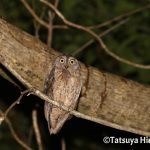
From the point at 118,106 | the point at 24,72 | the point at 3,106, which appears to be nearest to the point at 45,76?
A: the point at 24,72

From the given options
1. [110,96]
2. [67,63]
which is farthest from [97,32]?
[110,96]

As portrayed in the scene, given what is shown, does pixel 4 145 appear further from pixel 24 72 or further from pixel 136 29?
pixel 24 72

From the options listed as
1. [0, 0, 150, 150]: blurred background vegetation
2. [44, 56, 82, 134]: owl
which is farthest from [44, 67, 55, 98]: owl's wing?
[0, 0, 150, 150]: blurred background vegetation

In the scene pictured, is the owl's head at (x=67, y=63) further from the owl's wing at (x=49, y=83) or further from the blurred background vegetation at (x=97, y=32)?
the blurred background vegetation at (x=97, y=32)

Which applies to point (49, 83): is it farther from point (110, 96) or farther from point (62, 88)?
point (110, 96)

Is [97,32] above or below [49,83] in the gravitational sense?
above

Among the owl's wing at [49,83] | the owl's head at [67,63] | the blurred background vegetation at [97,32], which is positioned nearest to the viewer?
the owl's wing at [49,83]

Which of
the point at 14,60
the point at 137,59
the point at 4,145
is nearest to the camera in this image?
the point at 14,60

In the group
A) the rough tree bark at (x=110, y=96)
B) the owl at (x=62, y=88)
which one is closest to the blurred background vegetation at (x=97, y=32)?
the owl at (x=62, y=88)
